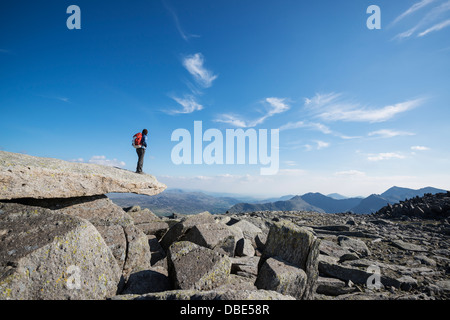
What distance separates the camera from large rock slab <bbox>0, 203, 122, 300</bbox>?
16.3 ft

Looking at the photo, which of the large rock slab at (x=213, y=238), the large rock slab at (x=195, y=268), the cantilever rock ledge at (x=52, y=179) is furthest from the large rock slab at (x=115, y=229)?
the large rock slab at (x=213, y=238)

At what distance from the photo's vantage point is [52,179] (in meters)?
8.48

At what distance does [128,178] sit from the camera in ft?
37.2

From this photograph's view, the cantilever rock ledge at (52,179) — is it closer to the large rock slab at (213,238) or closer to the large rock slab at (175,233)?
the large rock slab at (175,233)

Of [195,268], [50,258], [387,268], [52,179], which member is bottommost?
[387,268]

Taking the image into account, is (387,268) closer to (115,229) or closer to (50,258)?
(115,229)

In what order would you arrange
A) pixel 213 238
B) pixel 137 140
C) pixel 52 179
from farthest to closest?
pixel 137 140, pixel 213 238, pixel 52 179

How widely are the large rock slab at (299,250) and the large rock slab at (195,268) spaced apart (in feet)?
8.53

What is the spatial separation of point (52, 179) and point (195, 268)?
7.20 m

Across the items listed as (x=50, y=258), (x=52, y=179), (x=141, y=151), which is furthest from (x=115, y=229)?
(x=141, y=151)

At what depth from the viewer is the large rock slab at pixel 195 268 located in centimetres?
616

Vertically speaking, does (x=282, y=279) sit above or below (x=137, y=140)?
below
